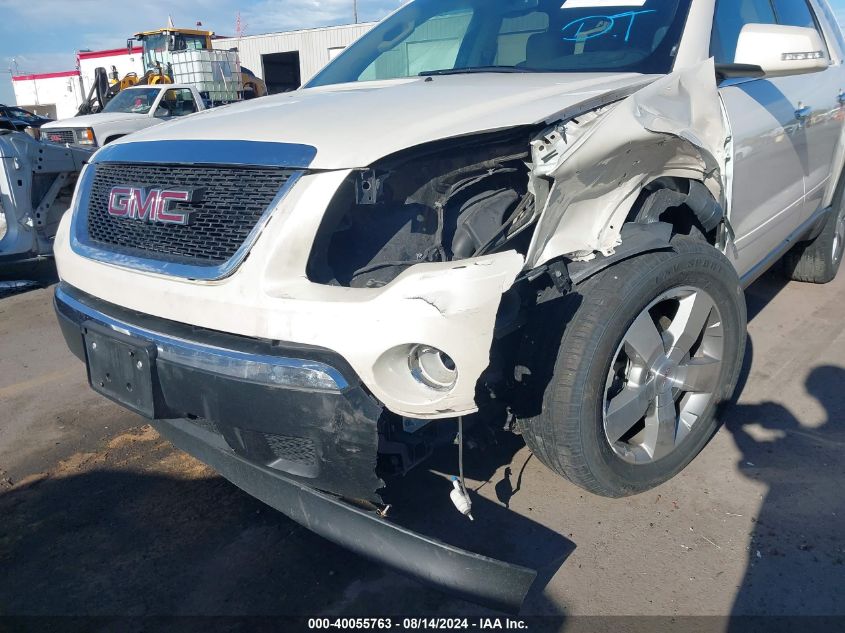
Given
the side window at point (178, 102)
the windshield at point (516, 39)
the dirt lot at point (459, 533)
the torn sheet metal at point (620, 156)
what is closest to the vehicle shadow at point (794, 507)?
the dirt lot at point (459, 533)

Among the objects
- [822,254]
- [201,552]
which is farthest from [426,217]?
[822,254]

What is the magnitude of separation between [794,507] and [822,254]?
317 cm

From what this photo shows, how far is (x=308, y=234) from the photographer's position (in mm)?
1869

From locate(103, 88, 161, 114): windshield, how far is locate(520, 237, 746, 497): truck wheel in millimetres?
12284

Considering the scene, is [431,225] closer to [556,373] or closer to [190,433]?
[556,373]

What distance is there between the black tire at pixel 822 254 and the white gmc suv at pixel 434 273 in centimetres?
248

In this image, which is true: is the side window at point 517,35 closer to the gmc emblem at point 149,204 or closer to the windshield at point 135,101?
the gmc emblem at point 149,204

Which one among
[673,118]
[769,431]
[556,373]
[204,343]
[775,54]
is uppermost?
[775,54]

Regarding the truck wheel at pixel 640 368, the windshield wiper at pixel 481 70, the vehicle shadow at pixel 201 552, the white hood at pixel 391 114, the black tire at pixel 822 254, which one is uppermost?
the windshield wiper at pixel 481 70

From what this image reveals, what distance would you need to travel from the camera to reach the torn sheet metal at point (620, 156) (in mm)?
2045

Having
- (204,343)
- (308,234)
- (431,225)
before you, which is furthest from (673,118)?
(204,343)

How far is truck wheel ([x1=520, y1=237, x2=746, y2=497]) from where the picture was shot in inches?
84.6

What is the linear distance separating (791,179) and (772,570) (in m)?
2.17

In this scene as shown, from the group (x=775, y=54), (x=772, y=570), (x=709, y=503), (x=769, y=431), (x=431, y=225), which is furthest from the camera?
(x=769, y=431)
